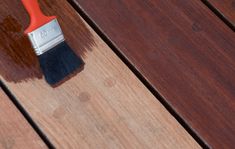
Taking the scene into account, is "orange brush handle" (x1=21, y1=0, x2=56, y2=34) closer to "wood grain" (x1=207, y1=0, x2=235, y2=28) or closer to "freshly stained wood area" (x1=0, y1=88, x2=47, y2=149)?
"freshly stained wood area" (x1=0, y1=88, x2=47, y2=149)

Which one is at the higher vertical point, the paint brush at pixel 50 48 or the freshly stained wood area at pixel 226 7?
the freshly stained wood area at pixel 226 7

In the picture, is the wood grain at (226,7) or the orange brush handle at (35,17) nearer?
the orange brush handle at (35,17)

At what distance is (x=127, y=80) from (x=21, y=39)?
0.30 m

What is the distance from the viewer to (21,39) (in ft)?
3.48

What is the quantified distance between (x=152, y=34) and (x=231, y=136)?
336 mm

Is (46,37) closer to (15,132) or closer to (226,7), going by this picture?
(15,132)

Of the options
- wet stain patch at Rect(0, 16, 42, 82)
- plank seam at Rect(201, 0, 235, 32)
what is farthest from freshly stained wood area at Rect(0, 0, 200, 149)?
plank seam at Rect(201, 0, 235, 32)

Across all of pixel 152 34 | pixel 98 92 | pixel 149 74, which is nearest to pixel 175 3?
pixel 152 34

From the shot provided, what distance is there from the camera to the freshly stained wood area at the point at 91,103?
3.27ft

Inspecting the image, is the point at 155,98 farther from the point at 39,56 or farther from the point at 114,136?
the point at 39,56

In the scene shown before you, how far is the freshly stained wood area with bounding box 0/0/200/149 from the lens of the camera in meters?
1.00

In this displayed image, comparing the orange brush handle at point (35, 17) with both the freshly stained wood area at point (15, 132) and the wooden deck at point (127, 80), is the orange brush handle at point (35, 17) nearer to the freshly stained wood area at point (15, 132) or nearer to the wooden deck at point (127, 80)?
the wooden deck at point (127, 80)

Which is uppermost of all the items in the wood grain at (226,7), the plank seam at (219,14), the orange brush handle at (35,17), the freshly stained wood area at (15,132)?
the wood grain at (226,7)

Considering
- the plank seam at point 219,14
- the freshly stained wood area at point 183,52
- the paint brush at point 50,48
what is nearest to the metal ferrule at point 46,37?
the paint brush at point 50,48
